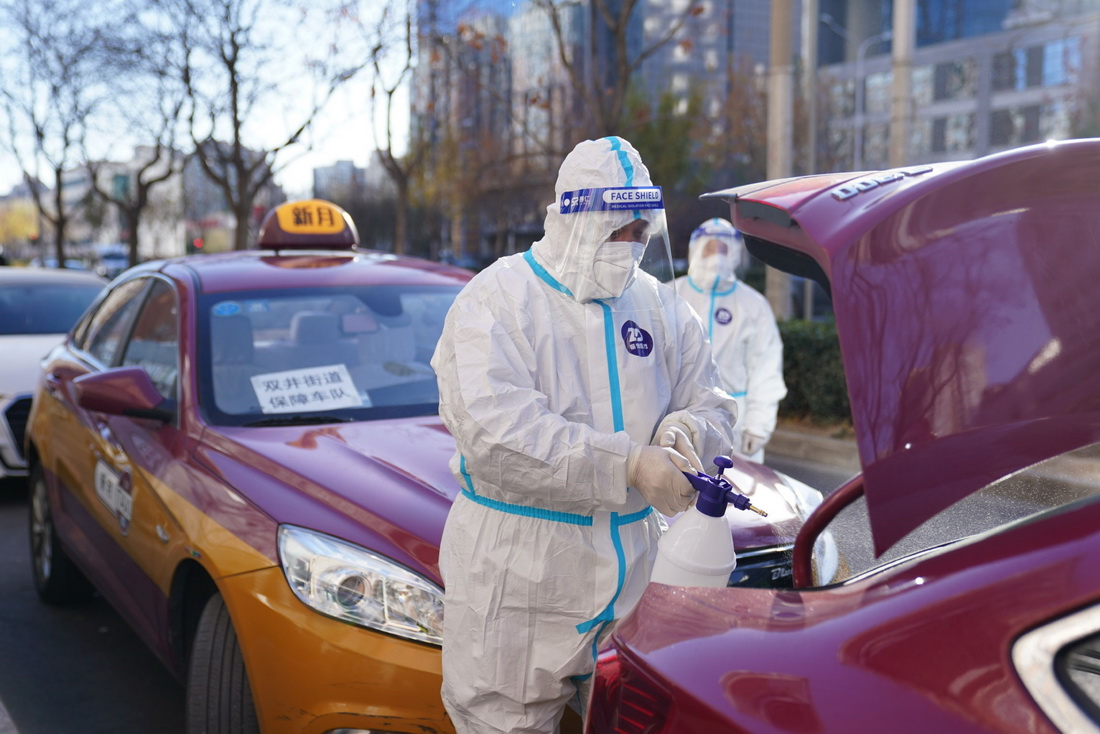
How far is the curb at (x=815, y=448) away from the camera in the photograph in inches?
315

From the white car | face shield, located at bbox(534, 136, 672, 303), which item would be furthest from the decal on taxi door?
the white car

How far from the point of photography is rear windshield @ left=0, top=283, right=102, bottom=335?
26.6ft

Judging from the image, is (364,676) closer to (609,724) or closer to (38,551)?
(609,724)

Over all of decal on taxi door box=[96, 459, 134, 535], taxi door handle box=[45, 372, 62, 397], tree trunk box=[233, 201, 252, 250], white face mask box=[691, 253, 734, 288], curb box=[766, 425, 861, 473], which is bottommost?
curb box=[766, 425, 861, 473]

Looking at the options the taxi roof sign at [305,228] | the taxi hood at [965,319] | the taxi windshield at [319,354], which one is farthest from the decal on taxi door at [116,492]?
the taxi hood at [965,319]

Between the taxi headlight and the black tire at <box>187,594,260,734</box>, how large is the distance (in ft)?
1.13

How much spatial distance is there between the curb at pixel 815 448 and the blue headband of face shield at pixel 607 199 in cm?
600

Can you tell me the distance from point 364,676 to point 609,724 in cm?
95

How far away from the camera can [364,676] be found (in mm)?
2414

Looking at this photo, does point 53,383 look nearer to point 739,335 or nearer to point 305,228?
point 305,228

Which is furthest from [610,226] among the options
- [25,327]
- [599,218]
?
[25,327]

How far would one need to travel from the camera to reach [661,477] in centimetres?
201

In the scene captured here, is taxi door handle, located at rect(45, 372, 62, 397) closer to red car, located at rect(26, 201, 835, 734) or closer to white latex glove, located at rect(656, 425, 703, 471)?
red car, located at rect(26, 201, 835, 734)

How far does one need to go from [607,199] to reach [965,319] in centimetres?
89
